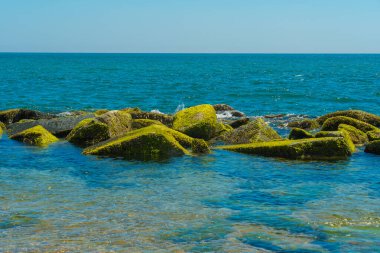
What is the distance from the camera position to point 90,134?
61.7 feet

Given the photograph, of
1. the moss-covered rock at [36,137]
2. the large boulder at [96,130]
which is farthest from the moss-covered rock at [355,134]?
the moss-covered rock at [36,137]

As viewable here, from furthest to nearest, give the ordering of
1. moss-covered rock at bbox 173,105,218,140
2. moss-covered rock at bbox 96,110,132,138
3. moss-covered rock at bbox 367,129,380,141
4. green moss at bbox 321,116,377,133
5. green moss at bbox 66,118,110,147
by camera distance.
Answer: green moss at bbox 321,116,377,133 < moss-covered rock at bbox 367,129,380,141 < moss-covered rock at bbox 173,105,218,140 < moss-covered rock at bbox 96,110,132,138 < green moss at bbox 66,118,110,147

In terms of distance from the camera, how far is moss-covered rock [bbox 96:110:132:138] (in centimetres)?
1897

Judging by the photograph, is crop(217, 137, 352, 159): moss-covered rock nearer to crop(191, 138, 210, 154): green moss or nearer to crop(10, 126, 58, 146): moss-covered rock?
crop(191, 138, 210, 154): green moss

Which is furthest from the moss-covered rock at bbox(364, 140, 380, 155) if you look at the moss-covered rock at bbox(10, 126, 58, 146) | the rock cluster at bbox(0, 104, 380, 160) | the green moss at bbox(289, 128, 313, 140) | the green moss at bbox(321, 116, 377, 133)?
the moss-covered rock at bbox(10, 126, 58, 146)

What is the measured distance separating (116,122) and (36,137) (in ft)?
9.60

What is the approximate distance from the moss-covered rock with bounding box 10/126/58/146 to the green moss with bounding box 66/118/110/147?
0.76m

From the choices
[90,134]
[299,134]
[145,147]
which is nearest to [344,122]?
[299,134]

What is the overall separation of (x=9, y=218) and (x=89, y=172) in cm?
433

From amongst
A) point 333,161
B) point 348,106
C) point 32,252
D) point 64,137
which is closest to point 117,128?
point 64,137

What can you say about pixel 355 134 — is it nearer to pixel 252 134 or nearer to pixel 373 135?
pixel 373 135

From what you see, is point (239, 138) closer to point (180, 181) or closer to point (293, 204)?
point (180, 181)

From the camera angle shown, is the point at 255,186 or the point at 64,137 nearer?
the point at 255,186

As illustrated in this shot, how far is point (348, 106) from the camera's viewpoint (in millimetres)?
37125
